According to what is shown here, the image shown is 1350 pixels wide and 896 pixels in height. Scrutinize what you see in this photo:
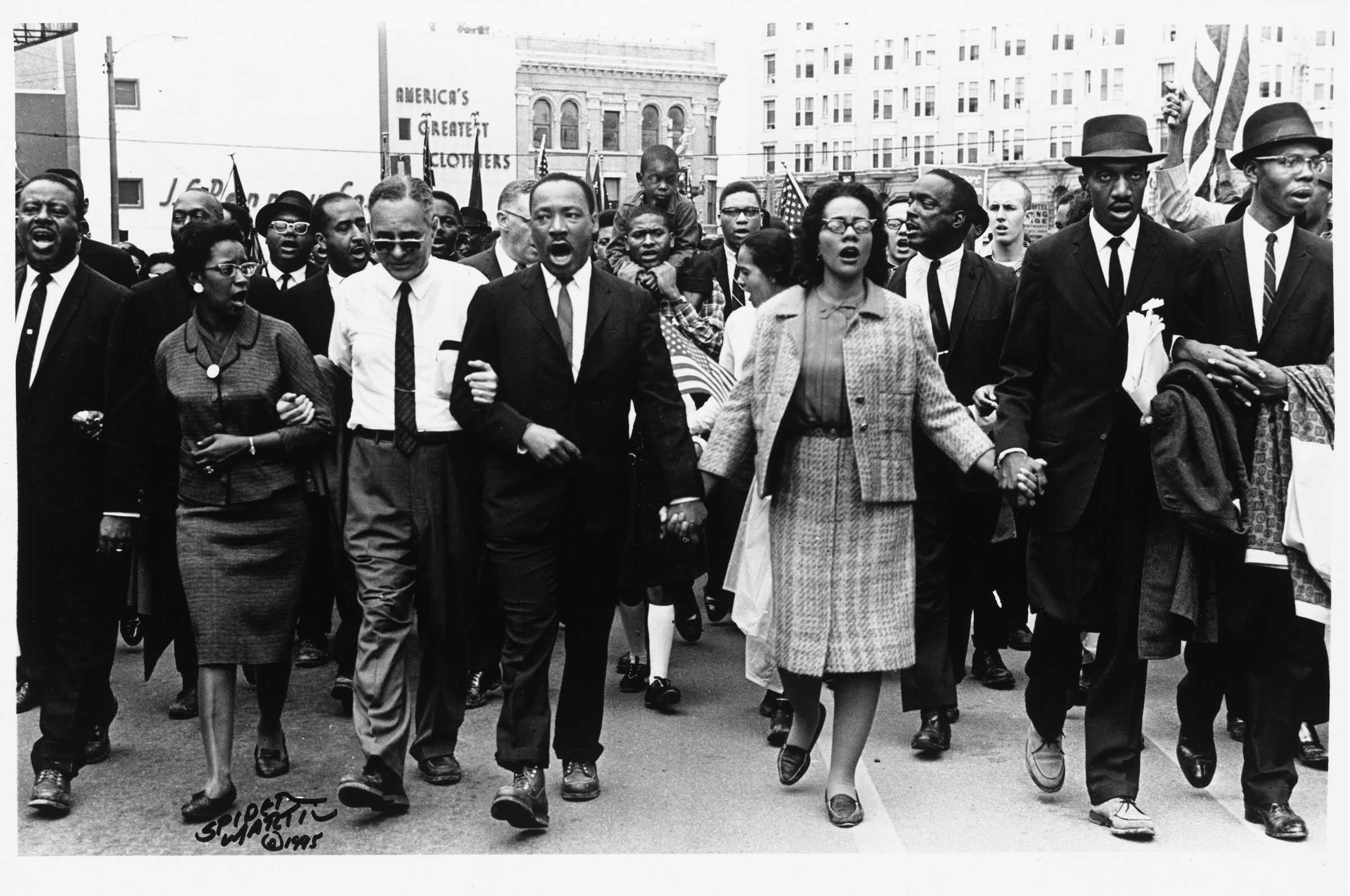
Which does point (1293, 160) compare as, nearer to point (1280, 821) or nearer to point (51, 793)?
point (1280, 821)

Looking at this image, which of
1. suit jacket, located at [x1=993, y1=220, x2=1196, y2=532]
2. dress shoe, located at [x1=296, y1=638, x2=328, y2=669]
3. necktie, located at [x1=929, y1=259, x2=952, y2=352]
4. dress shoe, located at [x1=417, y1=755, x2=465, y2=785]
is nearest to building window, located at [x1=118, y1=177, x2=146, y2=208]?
dress shoe, located at [x1=296, y1=638, x2=328, y2=669]

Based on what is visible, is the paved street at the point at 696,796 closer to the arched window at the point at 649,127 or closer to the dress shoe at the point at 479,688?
the dress shoe at the point at 479,688

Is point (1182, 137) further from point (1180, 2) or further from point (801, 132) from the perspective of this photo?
point (801, 132)

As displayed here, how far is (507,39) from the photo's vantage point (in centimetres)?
2631

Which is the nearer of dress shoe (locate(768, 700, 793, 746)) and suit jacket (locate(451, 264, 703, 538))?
suit jacket (locate(451, 264, 703, 538))

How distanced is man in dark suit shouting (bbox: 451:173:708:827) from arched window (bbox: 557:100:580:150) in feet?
93.2

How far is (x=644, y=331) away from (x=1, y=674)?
2.57 m

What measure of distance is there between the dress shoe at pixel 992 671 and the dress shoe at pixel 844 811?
7.27ft

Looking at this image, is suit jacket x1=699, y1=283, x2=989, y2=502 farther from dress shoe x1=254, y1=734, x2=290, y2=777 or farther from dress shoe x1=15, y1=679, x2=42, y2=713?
dress shoe x1=15, y1=679, x2=42, y2=713

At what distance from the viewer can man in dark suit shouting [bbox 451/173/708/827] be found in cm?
588

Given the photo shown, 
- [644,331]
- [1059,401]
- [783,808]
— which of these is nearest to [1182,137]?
[1059,401]

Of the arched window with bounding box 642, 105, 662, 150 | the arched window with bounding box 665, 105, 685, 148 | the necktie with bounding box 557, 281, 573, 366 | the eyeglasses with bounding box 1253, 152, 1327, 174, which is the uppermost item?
the arched window with bounding box 642, 105, 662, 150

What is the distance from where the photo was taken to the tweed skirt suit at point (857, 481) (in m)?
6.05

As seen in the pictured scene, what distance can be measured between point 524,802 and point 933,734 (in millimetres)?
2003
